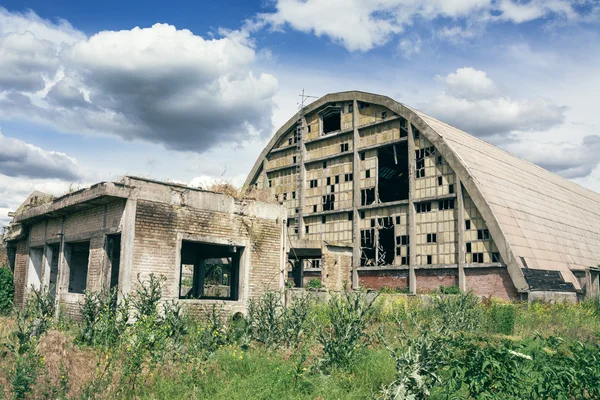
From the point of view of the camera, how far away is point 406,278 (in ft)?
79.9

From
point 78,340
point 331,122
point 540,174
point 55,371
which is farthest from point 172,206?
point 540,174

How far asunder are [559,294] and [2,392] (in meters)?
20.3

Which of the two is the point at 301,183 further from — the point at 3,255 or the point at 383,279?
the point at 3,255

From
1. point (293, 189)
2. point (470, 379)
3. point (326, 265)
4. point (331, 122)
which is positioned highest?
point (331, 122)

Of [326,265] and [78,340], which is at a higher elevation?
[326,265]

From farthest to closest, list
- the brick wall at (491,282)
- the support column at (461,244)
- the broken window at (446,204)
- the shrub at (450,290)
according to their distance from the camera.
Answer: the broken window at (446,204) → the support column at (461,244) → the shrub at (450,290) → the brick wall at (491,282)

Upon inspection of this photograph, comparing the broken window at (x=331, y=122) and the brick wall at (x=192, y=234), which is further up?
the broken window at (x=331, y=122)

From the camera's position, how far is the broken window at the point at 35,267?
57.8 feet

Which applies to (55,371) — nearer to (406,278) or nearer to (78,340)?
(78,340)

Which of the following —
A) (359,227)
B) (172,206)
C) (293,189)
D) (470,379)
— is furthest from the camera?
(293,189)

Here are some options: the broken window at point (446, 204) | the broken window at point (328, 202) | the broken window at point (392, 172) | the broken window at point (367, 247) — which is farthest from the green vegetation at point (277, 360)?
the broken window at point (328, 202)

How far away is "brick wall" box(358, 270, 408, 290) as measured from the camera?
965 inches

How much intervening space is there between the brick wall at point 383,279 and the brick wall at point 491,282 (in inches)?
138

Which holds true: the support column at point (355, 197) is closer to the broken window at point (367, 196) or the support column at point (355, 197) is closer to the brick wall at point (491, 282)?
the broken window at point (367, 196)
